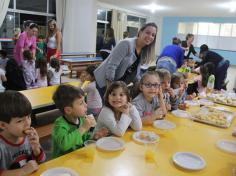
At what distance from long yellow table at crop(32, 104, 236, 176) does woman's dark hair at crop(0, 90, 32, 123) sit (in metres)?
0.29

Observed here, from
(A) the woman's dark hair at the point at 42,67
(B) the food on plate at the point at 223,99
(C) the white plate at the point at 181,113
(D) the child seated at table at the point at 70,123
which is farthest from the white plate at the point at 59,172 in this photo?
(A) the woman's dark hair at the point at 42,67

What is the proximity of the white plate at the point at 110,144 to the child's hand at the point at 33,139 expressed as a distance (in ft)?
1.16

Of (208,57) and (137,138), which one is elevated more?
(208,57)

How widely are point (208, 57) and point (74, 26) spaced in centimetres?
536

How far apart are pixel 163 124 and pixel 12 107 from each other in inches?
47.2

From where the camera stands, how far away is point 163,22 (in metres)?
14.3

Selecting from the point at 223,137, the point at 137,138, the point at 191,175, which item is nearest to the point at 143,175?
the point at 191,175

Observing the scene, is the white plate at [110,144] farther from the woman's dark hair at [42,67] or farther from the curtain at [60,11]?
the curtain at [60,11]

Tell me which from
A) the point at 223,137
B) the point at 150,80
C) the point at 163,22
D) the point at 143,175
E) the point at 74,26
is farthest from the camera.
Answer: the point at 163,22

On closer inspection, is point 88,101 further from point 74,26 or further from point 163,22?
point 163,22

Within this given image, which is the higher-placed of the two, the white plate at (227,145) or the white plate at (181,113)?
the white plate at (181,113)

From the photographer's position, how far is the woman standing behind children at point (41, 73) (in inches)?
151

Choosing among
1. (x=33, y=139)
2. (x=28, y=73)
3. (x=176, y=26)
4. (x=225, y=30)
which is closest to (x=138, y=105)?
(x=33, y=139)

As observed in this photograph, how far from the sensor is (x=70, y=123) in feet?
5.05
